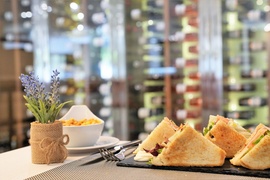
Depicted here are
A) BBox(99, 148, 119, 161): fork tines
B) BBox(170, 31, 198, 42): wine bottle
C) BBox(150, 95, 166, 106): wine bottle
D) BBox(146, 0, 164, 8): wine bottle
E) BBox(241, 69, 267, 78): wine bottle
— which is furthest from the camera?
BBox(150, 95, 166, 106): wine bottle

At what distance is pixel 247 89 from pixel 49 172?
3273 millimetres

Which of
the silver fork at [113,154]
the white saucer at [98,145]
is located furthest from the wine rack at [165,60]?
the silver fork at [113,154]

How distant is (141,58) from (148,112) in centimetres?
66

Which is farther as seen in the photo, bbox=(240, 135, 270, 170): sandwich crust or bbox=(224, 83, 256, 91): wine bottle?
bbox=(224, 83, 256, 91): wine bottle

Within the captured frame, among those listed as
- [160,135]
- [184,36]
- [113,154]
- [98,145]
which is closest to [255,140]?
[160,135]

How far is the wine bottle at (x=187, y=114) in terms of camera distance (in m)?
4.30

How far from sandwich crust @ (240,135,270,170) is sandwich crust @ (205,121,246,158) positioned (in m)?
0.15

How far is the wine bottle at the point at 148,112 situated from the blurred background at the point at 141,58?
0.01 meters

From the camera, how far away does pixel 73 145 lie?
63.7 inches

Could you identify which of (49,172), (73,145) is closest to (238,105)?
(73,145)

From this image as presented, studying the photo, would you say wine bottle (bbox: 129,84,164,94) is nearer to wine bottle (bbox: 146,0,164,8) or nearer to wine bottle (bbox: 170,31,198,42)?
wine bottle (bbox: 170,31,198,42)

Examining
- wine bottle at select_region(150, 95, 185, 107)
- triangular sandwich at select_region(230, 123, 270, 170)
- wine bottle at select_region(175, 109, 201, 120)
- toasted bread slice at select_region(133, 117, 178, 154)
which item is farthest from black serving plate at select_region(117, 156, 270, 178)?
wine bottle at select_region(150, 95, 185, 107)

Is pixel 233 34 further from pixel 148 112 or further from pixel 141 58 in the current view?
pixel 148 112

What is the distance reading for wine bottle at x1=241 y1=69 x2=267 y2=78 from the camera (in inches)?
157
